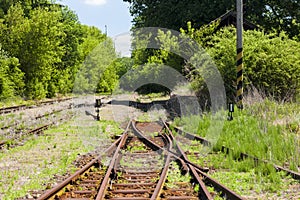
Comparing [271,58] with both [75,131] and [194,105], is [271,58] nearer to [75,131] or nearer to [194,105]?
[194,105]

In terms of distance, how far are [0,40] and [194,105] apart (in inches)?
1180

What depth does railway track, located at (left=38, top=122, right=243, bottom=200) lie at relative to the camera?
639 centimetres

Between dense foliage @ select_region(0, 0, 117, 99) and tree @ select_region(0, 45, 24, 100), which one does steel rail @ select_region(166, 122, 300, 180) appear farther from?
dense foliage @ select_region(0, 0, 117, 99)

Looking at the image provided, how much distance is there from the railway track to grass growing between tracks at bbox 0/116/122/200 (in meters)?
0.68

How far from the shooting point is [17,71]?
3838cm

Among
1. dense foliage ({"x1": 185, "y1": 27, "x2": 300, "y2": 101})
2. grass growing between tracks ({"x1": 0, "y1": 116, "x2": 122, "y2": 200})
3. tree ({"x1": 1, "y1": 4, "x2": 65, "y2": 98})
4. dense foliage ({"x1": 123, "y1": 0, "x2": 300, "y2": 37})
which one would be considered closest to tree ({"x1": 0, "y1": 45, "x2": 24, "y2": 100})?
tree ({"x1": 1, "y1": 4, "x2": 65, "y2": 98})

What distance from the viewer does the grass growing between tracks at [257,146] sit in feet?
23.4

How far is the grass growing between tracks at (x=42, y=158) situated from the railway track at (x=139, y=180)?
68 cm

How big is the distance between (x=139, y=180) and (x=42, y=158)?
12.0ft

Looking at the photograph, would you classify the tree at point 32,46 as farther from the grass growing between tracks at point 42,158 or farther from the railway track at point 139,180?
the railway track at point 139,180

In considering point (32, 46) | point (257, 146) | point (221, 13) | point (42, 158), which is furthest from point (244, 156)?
point (32, 46)

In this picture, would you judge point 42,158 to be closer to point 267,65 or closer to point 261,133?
point 261,133

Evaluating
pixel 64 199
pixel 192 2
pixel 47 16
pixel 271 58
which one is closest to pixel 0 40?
pixel 47 16

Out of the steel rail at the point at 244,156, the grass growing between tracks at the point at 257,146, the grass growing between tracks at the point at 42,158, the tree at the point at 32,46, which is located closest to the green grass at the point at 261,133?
the grass growing between tracks at the point at 257,146
